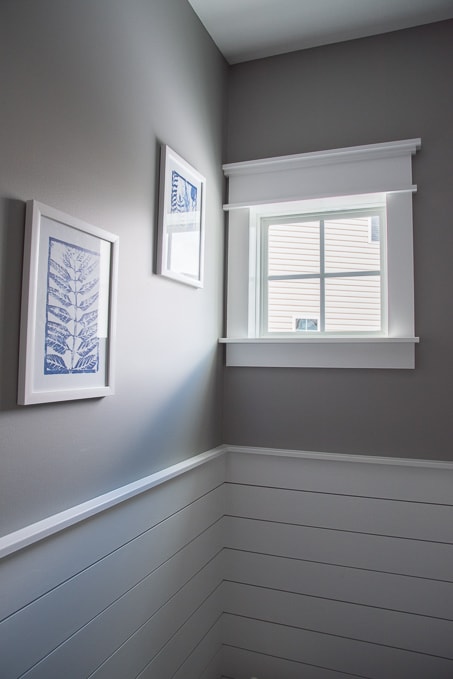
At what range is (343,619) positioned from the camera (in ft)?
5.74

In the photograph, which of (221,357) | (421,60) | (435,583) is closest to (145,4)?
(421,60)

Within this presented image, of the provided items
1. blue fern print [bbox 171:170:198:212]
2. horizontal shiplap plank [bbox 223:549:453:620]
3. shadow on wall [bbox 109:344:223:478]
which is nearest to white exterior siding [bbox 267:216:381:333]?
shadow on wall [bbox 109:344:223:478]

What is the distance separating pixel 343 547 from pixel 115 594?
935 millimetres

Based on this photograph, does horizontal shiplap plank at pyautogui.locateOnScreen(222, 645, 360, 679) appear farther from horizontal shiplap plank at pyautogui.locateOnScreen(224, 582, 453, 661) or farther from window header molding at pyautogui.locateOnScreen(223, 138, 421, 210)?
window header molding at pyautogui.locateOnScreen(223, 138, 421, 210)

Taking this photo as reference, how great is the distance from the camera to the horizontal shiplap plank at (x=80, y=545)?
0.90m

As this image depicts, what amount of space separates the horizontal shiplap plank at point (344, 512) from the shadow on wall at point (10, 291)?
1236mm

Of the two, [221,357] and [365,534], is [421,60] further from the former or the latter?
[365,534]

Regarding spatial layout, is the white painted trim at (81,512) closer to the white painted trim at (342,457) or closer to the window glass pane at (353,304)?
the white painted trim at (342,457)

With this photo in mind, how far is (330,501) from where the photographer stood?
70.8 inches

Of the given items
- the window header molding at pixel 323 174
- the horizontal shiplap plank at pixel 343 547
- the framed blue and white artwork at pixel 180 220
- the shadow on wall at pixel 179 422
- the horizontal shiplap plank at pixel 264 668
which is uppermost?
the window header molding at pixel 323 174

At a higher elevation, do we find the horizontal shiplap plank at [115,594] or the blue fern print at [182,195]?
the blue fern print at [182,195]

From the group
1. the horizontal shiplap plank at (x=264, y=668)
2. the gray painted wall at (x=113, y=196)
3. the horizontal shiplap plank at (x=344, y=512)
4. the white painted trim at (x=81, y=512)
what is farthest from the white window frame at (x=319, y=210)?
the horizontal shiplap plank at (x=264, y=668)

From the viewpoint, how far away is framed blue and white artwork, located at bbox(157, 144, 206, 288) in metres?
1.46

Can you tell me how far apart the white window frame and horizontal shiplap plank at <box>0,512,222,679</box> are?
661 millimetres
